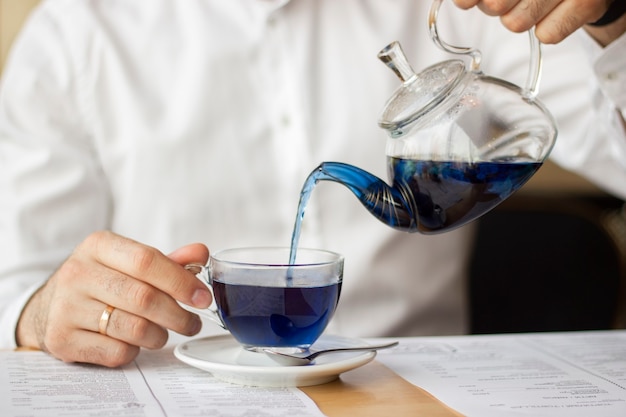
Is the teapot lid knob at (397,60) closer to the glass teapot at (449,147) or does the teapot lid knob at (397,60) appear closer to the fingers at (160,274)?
the glass teapot at (449,147)

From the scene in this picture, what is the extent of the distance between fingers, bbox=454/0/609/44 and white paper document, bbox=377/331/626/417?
36 cm

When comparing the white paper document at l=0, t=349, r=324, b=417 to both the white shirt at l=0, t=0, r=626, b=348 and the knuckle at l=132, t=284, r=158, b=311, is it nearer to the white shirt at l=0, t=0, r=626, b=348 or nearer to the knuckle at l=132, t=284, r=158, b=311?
the knuckle at l=132, t=284, r=158, b=311

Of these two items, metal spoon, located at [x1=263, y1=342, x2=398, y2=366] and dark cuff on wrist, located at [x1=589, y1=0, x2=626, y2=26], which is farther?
dark cuff on wrist, located at [x1=589, y1=0, x2=626, y2=26]

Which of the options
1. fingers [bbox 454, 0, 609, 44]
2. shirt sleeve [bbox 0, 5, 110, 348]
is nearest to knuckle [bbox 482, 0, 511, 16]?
fingers [bbox 454, 0, 609, 44]

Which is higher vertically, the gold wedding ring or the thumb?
the thumb

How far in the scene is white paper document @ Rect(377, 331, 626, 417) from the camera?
729 millimetres

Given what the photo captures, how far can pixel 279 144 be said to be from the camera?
1362 mm

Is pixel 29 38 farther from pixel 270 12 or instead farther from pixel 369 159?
pixel 369 159

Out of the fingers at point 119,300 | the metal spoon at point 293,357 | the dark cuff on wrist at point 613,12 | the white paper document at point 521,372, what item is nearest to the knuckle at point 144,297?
the fingers at point 119,300

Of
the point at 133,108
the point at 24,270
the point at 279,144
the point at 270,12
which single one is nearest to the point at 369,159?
the point at 279,144

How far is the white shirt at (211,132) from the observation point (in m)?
1.35

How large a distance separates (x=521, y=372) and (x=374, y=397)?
0.19 meters

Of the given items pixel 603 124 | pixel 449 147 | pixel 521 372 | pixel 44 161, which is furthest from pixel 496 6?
pixel 44 161

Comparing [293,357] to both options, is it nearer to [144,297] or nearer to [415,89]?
[144,297]
